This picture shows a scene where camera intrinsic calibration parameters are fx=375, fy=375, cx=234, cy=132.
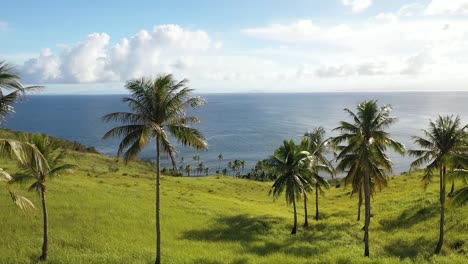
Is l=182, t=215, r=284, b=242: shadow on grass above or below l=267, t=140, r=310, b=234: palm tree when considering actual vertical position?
below

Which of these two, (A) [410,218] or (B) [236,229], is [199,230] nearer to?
(B) [236,229]

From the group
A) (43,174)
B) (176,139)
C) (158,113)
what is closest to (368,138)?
(176,139)

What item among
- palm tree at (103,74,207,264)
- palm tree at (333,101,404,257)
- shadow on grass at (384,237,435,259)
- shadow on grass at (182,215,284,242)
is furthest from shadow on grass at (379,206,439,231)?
palm tree at (103,74,207,264)

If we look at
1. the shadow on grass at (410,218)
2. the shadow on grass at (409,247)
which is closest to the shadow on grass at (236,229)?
the shadow on grass at (409,247)

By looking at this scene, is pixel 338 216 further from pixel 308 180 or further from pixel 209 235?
pixel 209 235

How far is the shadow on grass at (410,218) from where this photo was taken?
143 feet

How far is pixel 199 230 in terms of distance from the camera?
3694 centimetres

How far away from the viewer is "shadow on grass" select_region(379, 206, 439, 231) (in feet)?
143

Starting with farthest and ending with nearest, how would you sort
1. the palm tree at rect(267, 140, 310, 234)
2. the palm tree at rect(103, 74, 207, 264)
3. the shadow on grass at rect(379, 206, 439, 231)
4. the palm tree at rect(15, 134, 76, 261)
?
the shadow on grass at rect(379, 206, 439, 231) < the palm tree at rect(267, 140, 310, 234) < the palm tree at rect(15, 134, 76, 261) < the palm tree at rect(103, 74, 207, 264)

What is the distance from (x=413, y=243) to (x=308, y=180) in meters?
11.9

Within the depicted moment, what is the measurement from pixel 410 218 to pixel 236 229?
21.8m

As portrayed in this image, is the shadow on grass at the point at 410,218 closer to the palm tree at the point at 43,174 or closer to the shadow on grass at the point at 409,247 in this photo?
the shadow on grass at the point at 409,247

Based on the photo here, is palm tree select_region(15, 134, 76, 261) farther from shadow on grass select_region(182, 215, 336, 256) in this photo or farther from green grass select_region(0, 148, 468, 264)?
shadow on grass select_region(182, 215, 336, 256)

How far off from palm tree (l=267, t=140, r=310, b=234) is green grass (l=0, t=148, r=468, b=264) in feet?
13.9
